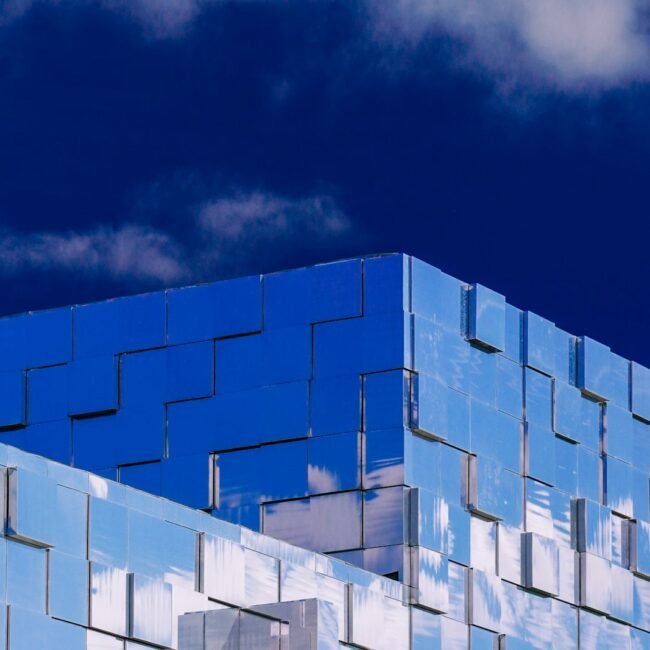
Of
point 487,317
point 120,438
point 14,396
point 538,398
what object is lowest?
point 120,438

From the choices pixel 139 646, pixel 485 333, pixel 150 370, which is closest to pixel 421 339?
pixel 485 333

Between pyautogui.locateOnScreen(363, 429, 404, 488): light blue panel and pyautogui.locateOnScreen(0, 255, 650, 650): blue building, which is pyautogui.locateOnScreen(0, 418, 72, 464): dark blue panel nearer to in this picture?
pyautogui.locateOnScreen(0, 255, 650, 650): blue building

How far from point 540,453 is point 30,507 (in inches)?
873

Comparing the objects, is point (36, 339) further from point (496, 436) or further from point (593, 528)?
point (593, 528)

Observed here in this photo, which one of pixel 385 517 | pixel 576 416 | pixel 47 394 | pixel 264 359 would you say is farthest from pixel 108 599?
pixel 576 416

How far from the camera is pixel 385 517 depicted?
7194cm

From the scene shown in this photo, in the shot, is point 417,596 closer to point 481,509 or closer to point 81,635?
point 481,509

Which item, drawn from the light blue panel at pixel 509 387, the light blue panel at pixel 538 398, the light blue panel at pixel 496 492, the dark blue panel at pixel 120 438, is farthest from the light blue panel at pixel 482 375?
the dark blue panel at pixel 120 438

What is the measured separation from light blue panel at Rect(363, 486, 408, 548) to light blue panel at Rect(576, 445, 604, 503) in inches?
328

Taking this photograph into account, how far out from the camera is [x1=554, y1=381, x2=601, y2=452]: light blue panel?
78250mm

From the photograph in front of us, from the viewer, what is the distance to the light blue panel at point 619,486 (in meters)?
79.8

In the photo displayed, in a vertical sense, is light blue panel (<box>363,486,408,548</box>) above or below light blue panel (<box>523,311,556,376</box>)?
below

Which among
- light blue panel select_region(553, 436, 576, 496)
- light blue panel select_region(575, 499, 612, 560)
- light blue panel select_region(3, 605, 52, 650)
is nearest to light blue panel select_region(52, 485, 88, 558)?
light blue panel select_region(3, 605, 52, 650)

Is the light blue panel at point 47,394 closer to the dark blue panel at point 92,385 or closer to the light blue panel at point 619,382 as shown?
the dark blue panel at point 92,385
